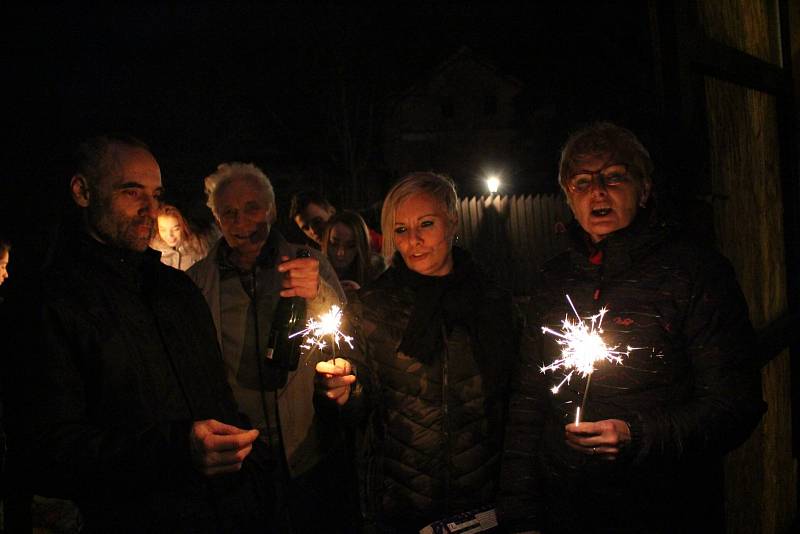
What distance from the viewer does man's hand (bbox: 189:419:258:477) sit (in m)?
2.04

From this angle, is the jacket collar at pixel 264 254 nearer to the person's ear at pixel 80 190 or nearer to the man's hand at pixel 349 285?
the person's ear at pixel 80 190

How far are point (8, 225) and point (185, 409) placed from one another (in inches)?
47.3

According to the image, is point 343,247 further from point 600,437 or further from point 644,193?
point 600,437

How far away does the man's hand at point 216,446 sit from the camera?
6.71 ft

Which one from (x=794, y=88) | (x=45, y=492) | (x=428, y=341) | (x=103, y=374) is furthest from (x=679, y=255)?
(x=794, y=88)

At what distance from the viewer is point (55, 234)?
8.11ft

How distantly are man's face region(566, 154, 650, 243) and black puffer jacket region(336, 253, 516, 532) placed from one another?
84 cm

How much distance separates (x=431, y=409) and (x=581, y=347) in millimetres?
1144

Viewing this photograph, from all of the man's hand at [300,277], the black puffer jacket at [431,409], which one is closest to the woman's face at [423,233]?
the black puffer jacket at [431,409]

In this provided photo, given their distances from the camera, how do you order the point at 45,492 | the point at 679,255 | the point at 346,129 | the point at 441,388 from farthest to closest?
the point at 346,129, the point at 441,388, the point at 679,255, the point at 45,492

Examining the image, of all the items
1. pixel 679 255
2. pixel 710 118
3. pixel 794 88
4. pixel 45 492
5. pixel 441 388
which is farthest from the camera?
pixel 794 88

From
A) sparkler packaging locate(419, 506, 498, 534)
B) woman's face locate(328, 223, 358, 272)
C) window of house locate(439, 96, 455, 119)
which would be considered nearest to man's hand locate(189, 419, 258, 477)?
sparkler packaging locate(419, 506, 498, 534)

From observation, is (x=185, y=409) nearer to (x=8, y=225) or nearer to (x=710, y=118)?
(x=8, y=225)

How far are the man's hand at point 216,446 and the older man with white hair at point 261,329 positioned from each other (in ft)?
4.21
